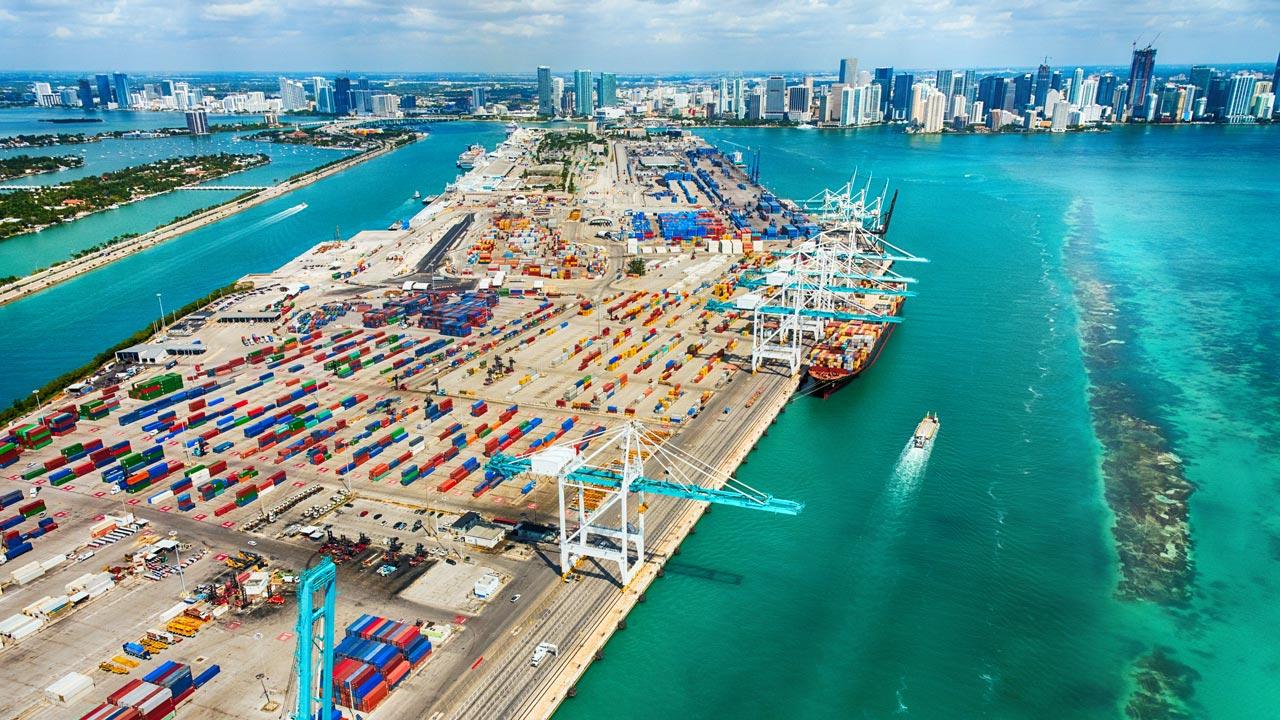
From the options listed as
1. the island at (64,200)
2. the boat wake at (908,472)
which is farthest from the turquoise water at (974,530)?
the island at (64,200)

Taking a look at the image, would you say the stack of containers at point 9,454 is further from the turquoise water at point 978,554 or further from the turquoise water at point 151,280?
the turquoise water at point 978,554

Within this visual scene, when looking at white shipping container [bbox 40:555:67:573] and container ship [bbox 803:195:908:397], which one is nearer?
white shipping container [bbox 40:555:67:573]

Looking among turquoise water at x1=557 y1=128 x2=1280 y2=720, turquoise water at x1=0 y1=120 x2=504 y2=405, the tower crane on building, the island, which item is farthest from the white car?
the island

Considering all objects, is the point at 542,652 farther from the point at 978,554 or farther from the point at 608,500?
the point at 978,554

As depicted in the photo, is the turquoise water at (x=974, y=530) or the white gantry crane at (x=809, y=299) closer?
the turquoise water at (x=974, y=530)

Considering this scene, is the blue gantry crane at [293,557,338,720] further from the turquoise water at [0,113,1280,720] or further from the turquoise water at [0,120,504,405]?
the turquoise water at [0,120,504,405]

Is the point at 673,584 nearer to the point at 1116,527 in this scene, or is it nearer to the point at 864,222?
the point at 1116,527

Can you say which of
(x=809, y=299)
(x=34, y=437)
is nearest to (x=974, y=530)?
(x=809, y=299)
